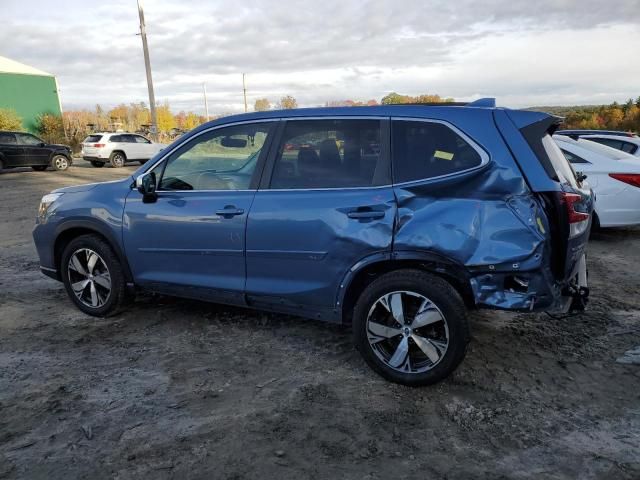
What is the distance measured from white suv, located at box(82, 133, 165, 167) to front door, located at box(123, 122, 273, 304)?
1933 cm

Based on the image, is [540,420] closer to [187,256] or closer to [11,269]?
[187,256]

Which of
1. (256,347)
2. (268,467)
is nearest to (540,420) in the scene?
(268,467)

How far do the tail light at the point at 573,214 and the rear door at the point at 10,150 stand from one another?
66.9 feet

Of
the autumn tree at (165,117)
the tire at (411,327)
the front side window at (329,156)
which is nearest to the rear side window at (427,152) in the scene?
the front side window at (329,156)

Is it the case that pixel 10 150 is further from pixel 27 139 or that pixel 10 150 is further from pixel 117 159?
pixel 117 159

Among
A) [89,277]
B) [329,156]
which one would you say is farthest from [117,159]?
[329,156]

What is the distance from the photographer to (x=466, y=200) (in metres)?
3.00

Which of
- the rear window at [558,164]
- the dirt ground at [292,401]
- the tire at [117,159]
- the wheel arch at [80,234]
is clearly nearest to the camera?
the dirt ground at [292,401]

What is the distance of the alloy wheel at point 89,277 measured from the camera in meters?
4.34

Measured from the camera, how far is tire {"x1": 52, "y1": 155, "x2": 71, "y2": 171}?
19.7 m

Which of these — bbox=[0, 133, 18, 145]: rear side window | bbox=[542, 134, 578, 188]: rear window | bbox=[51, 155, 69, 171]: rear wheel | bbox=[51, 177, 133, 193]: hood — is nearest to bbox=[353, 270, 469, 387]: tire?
bbox=[542, 134, 578, 188]: rear window

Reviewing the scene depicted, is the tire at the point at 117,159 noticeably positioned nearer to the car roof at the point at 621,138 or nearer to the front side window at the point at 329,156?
the car roof at the point at 621,138

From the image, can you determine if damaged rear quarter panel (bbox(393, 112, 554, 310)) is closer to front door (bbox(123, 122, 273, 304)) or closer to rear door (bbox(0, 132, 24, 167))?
front door (bbox(123, 122, 273, 304))

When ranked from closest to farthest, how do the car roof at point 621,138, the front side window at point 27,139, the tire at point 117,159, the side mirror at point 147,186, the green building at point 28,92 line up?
the side mirror at point 147,186 → the car roof at point 621,138 → the front side window at point 27,139 → the tire at point 117,159 → the green building at point 28,92
